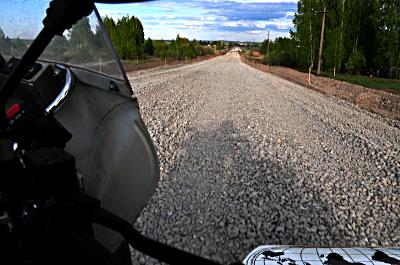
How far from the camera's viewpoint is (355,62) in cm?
5038

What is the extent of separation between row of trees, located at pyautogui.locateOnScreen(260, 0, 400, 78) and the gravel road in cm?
4292

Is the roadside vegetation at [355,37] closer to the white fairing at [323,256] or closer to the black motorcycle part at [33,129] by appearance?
the white fairing at [323,256]

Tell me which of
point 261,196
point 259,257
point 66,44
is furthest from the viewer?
point 261,196

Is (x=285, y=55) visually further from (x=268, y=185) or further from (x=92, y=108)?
(x=92, y=108)

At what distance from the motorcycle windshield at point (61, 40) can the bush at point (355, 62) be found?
52.9 metres

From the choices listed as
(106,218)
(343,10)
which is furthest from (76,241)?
(343,10)

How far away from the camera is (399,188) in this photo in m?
5.57

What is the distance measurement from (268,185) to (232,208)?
0.92 m

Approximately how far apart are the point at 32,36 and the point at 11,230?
0.91 metres

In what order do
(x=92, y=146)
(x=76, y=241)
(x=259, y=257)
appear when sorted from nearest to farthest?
(x=76, y=241) → (x=92, y=146) → (x=259, y=257)

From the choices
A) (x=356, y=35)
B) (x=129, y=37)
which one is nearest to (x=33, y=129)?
(x=129, y=37)

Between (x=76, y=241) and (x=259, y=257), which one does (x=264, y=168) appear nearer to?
(x=259, y=257)

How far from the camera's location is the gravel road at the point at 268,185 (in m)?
3.98

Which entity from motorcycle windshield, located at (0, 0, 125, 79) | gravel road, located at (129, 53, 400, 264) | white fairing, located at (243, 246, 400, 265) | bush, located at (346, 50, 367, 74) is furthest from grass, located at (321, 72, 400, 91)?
motorcycle windshield, located at (0, 0, 125, 79)
